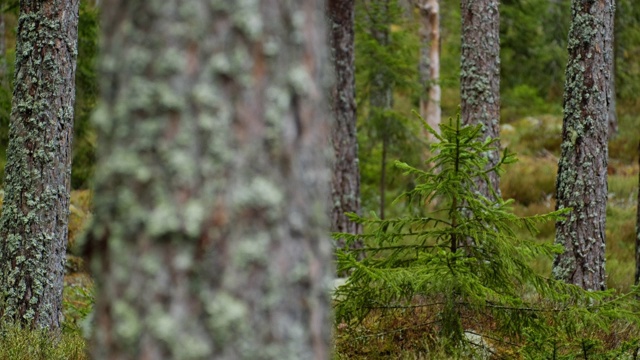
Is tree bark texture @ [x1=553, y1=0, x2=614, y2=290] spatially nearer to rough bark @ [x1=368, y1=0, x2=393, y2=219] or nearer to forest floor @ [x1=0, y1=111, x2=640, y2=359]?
forest floor @ [x1=0, y1=111, x2=640, y2=359]

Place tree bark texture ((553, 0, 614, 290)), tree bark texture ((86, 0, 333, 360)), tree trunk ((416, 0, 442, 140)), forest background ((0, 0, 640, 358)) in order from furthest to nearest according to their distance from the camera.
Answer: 1. tree trunk ((416, 0, 442, 140))
2. forest background ((0, 0, 640, 358))
3. tree bark texture ((553, 0, 614, 290))
4. tree bark texture ((86, 0, 333, 360))

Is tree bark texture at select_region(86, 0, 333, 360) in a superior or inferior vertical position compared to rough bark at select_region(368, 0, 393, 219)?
inferior

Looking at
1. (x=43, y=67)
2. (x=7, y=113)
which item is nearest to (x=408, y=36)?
(x=7, y=113)

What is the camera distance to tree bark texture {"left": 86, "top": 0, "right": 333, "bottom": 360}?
5.91 feet

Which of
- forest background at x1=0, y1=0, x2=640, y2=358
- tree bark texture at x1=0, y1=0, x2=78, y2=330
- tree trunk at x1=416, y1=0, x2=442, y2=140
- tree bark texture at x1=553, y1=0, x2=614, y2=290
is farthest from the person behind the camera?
tree trunk at x1=416, y1=0, x2=442, y2=140

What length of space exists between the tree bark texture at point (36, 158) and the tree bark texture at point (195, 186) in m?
4.56

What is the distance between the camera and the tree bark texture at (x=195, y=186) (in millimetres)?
1802

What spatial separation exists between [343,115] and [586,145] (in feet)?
14.7

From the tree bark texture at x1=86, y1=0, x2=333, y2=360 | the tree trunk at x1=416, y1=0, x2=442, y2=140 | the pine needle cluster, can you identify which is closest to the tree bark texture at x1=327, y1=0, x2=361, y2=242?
the tree trunk at x1=416, y1=0, x2=442, y2=140

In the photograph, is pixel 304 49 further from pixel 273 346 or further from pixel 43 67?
pixel 43 67

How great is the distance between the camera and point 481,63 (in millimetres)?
8297

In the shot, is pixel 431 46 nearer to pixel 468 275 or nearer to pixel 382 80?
pixel 382 80

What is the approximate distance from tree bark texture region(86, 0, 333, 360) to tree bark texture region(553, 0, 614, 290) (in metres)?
5.70

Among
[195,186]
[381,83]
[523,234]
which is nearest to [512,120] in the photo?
[381,83]
